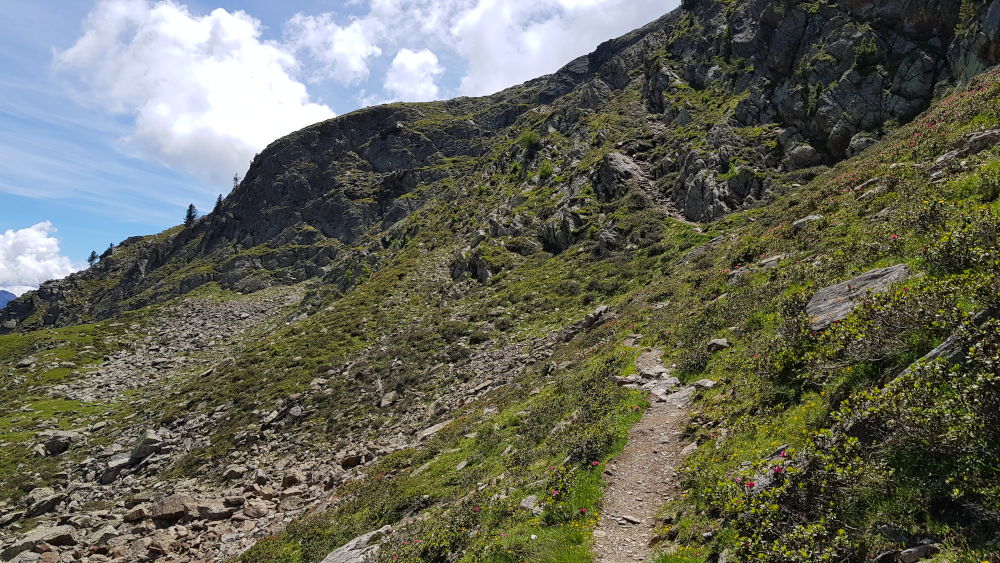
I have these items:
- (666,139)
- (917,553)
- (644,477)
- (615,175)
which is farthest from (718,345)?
(666,139)

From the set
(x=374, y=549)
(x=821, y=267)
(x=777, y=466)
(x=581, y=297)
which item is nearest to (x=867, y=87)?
(x=581, y=297)

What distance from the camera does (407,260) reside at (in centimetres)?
6444

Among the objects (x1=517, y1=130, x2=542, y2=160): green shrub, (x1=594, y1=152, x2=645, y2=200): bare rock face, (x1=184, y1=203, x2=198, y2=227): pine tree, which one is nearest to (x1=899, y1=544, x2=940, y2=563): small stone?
(x1=594, y1=152, x2=645, y2=200): bare rock face

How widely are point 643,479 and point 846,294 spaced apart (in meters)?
7.26

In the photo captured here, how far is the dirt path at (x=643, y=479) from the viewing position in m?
9.34

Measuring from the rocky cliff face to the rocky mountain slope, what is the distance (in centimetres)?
48

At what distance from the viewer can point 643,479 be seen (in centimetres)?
1141

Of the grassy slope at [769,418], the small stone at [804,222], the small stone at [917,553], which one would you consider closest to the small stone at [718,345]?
the grassy slope at [769,418]

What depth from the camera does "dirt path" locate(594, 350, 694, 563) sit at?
934 cm

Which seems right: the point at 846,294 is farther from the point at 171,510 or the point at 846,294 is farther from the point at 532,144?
the point at 532,144

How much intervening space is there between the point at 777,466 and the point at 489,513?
727 cm

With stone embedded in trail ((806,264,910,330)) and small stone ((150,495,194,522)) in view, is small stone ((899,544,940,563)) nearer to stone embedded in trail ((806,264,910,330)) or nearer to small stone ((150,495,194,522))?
stone embedded in trail ((806,264,910,330))

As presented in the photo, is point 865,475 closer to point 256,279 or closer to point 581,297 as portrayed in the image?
point 581,297

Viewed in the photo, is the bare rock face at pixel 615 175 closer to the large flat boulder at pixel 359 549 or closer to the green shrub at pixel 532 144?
the green shrub at pixel 532 144
